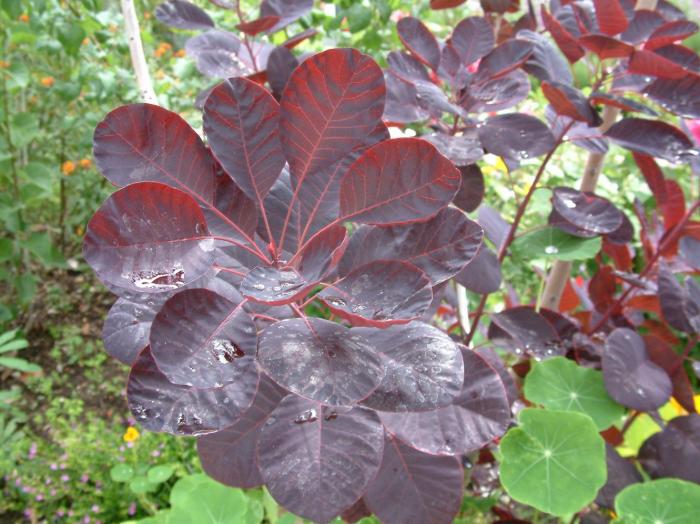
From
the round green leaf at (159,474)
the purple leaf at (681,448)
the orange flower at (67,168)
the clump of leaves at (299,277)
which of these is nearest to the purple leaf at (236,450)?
the clump of leaves at (299,277)

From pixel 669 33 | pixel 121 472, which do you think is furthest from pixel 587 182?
pixel 121 472

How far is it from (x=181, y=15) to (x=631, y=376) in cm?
88

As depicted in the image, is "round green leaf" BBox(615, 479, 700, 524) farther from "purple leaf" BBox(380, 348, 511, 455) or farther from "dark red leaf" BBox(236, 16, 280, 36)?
"dark red leaf" BBox(236, 16, 280, 36)

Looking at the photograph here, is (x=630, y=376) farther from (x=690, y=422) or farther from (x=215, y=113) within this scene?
(x=215, y=113)

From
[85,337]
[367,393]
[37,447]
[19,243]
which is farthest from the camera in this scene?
[85,337]

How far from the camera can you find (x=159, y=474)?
147cm

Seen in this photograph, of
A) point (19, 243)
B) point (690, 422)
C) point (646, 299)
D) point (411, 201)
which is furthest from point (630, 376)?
point (19, 243)

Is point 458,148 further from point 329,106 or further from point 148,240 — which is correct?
point 148,240

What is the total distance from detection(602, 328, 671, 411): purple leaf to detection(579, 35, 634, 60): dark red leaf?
1.29 ft

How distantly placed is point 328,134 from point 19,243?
1.91 m

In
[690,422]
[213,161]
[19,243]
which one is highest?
[213,161]

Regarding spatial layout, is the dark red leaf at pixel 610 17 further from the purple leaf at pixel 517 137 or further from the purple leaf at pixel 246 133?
the purple leaf at pixel 246 133

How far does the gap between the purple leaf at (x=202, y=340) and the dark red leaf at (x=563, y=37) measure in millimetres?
584

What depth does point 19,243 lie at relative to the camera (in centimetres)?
202
